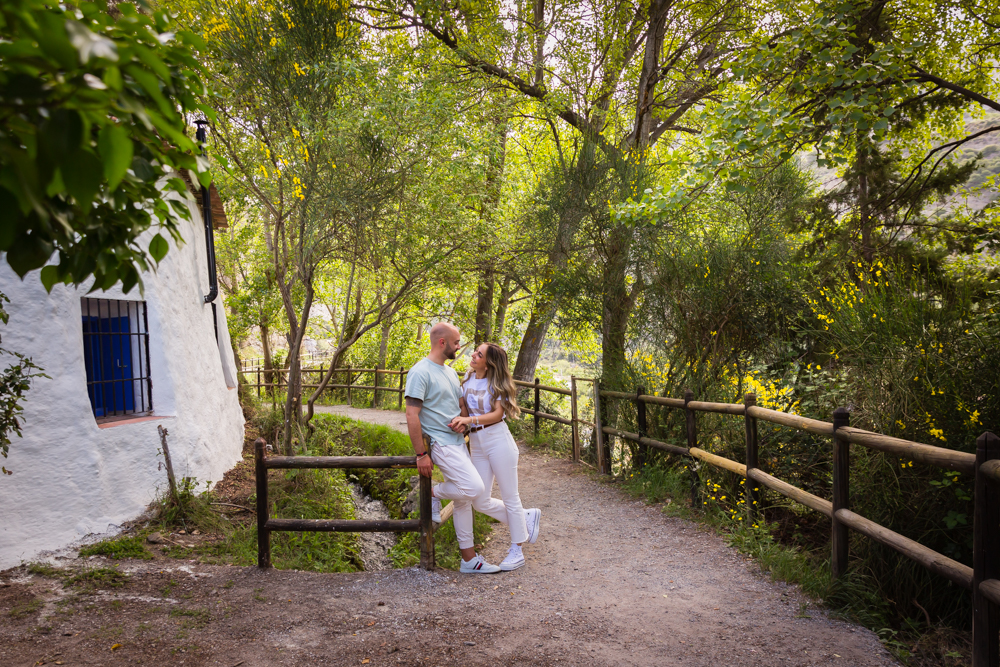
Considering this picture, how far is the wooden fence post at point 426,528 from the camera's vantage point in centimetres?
462

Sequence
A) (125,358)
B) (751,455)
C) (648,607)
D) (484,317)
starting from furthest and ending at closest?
(484,317) → (125,358) → (751,455) → (648,607)

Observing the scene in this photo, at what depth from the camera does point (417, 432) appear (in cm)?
436

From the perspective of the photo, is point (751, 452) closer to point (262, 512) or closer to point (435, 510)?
point (435, 510)

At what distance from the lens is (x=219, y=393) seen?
28.5 feet

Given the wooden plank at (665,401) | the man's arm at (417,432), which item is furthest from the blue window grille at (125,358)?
the wooden plank at (665,401)

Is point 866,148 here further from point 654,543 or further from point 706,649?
point 706,649

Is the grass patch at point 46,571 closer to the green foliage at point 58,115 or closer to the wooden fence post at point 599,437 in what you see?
the green foliage at point 58,115

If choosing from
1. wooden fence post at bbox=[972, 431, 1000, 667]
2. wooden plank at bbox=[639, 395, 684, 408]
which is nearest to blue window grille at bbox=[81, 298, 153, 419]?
wooden plank at bbox=[639, 395, 684, 408]

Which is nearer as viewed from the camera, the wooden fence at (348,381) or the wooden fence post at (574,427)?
the wooden fence post at (574,427)

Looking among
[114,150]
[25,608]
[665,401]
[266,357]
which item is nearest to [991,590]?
[114,150]

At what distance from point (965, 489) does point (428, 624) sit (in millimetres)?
3356

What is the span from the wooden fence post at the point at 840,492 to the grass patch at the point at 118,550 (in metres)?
5.24

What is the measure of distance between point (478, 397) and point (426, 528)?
1.06m

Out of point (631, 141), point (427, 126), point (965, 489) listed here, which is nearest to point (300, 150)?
point (427, 126)
